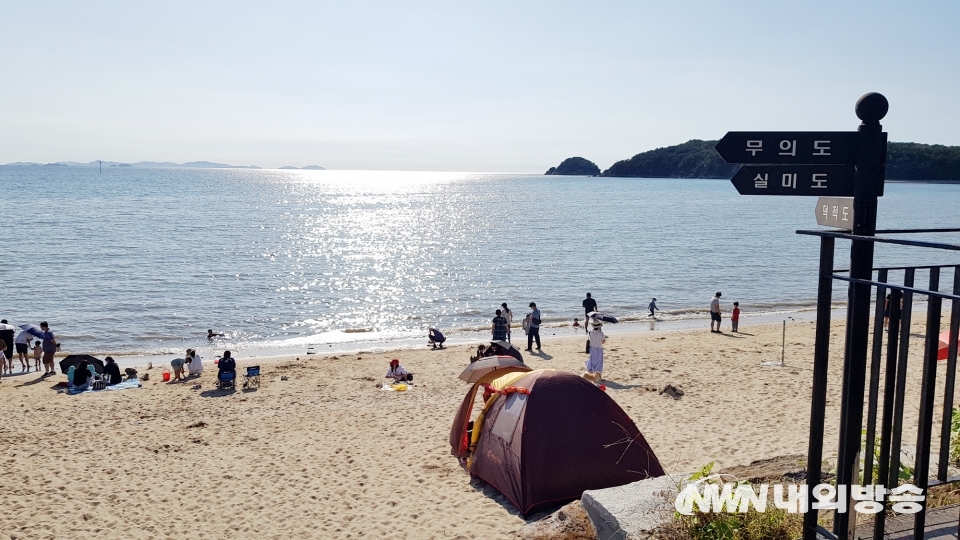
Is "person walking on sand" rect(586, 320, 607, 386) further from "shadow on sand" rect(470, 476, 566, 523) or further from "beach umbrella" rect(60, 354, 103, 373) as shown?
"beach umbrella" rect(60, 354, 103, 373)

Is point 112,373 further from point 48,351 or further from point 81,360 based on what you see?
point 48,351

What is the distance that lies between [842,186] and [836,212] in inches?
6.3

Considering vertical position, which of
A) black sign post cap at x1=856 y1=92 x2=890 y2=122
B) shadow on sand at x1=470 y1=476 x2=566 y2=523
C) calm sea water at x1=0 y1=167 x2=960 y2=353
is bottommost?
calm sea water at x1=0 y1=167 x2=960 y2=353

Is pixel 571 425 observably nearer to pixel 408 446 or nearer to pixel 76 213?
pixel 408 446

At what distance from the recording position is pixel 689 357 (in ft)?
64.4

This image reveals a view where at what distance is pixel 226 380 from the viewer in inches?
654

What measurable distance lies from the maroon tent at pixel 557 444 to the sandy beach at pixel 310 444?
526 millimetres

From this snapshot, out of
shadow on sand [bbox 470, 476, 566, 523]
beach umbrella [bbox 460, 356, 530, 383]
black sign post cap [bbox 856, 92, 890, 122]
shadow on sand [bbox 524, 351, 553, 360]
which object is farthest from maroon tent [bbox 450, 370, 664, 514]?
shadow on sand [bbox 524, 351, 553, 360]

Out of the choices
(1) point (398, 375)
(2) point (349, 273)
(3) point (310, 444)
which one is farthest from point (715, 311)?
(2) point (349, 273)

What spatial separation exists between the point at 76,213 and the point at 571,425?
86209mm

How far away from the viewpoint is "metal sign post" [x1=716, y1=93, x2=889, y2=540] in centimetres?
393

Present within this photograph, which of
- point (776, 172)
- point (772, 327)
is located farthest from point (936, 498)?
point (772, 327)

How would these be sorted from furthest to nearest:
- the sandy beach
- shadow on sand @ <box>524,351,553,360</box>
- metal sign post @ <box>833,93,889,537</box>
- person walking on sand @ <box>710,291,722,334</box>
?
1. person walking on sand @ <box>710,291,722,334</box>
2. shadow on sand @ <box>524,351,553,360</box>
3. the sandy beach
4. metal sign post @ <box>833,93,889,537</box>

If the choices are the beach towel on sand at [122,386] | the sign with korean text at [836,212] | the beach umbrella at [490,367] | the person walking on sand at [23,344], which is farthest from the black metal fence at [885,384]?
the person walking on sand at [23,344]
